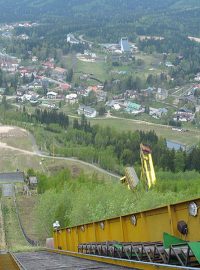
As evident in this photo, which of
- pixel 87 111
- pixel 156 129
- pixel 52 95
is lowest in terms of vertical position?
pixel 52 95

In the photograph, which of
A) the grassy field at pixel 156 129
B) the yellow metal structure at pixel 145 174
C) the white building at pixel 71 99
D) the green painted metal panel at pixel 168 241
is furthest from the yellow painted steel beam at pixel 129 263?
the white building at pixel 71 99

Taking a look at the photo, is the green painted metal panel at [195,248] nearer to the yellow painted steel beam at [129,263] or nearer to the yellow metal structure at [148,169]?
the yellow painted steel beam at [129,263]

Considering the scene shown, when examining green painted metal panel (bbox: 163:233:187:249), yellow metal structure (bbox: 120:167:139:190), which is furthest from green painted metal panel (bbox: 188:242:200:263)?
yellow metal structure (bbox: 120:167:139:190)

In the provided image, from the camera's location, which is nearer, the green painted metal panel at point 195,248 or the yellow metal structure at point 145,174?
the green painted metal panel at point 195,248

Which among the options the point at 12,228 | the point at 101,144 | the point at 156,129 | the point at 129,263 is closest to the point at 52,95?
the point at 156,129

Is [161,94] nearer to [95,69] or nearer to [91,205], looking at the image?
[95,69]

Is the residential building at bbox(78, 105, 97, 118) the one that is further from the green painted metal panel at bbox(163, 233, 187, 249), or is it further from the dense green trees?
the green painted metal panel at bbox(163, 233, 187, 249)

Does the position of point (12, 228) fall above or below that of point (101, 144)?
above
